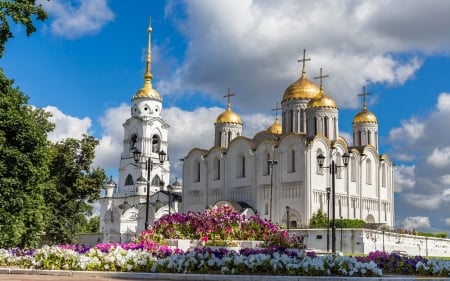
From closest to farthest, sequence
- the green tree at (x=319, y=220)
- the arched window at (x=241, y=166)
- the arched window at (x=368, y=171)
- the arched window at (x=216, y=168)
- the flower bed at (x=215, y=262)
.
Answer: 1. the flower bed at (x=215, y=262)
2. the green tree at (x=319, y=220)
3. the arched window at (x=241, y=166)
4. the arched window at (x=368, y=171)
5. the arched window at (x=216, y=168)

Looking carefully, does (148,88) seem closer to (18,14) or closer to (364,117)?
(364,117)

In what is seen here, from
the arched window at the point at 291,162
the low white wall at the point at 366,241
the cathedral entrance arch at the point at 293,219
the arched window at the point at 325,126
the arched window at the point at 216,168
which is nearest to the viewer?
→ the low white wall at the point at 366,241

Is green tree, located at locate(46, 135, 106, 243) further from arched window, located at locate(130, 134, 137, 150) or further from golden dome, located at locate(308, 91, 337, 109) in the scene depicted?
arched window, located at locate(130, 134, 137, 150)

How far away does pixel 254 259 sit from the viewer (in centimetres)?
1399

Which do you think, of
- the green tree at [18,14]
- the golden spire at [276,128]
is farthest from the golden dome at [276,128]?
the green tree at [18,14]

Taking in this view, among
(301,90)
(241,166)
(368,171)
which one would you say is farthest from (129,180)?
(368,171)

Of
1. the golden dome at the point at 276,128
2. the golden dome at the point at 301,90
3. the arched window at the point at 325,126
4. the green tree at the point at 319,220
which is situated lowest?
the green tree at the point at 319,220

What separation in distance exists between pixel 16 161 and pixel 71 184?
18.2 metres

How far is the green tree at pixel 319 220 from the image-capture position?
170ft

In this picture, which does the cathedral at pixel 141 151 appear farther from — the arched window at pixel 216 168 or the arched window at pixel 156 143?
the arched window at pixel 216 168

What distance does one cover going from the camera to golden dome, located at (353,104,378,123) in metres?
67.2

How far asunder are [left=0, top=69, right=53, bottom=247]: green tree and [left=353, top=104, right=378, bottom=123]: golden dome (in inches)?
1911

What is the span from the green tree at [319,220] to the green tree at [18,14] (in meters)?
37.1

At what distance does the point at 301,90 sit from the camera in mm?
63812
